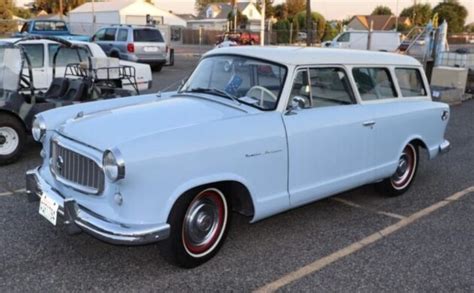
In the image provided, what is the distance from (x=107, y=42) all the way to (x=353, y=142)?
16.6m

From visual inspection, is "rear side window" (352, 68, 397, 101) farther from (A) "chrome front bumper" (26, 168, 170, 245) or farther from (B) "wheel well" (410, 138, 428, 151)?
(A) "chrome front bumper" (26, 168, 170, 245)

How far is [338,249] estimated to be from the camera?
411 centimetres

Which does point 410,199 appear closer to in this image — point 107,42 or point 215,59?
point 215,59

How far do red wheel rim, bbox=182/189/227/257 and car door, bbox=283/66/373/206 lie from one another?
694 millimetres

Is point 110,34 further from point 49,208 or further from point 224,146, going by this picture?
point 224,146

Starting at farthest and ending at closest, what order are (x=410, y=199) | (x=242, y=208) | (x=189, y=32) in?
(x=189, y=32), (x=410, y=199), (x=242, y=208)

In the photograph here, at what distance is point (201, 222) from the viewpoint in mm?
3660

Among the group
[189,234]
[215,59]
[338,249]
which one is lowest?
[338,249]

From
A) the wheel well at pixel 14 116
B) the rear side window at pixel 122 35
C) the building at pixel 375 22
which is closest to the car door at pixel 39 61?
the wheel well at pixel 14 116

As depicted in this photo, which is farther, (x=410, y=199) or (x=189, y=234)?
(x=410, y=199)

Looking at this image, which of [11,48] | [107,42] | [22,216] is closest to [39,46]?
[11,48]

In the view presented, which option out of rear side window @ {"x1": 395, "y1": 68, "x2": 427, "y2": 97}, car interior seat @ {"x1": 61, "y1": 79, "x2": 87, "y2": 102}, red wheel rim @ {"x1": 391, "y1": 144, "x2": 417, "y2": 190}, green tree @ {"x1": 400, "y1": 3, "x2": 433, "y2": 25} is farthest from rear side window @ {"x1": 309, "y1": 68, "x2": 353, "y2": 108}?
green tree @ {"x1": 400, "y1": 3, "x2": 433, "y2": 25}

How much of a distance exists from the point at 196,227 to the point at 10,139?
3.90 meters

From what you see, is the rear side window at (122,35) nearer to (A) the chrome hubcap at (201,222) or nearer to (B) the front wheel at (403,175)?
(B) the front wheel at (403,175)
